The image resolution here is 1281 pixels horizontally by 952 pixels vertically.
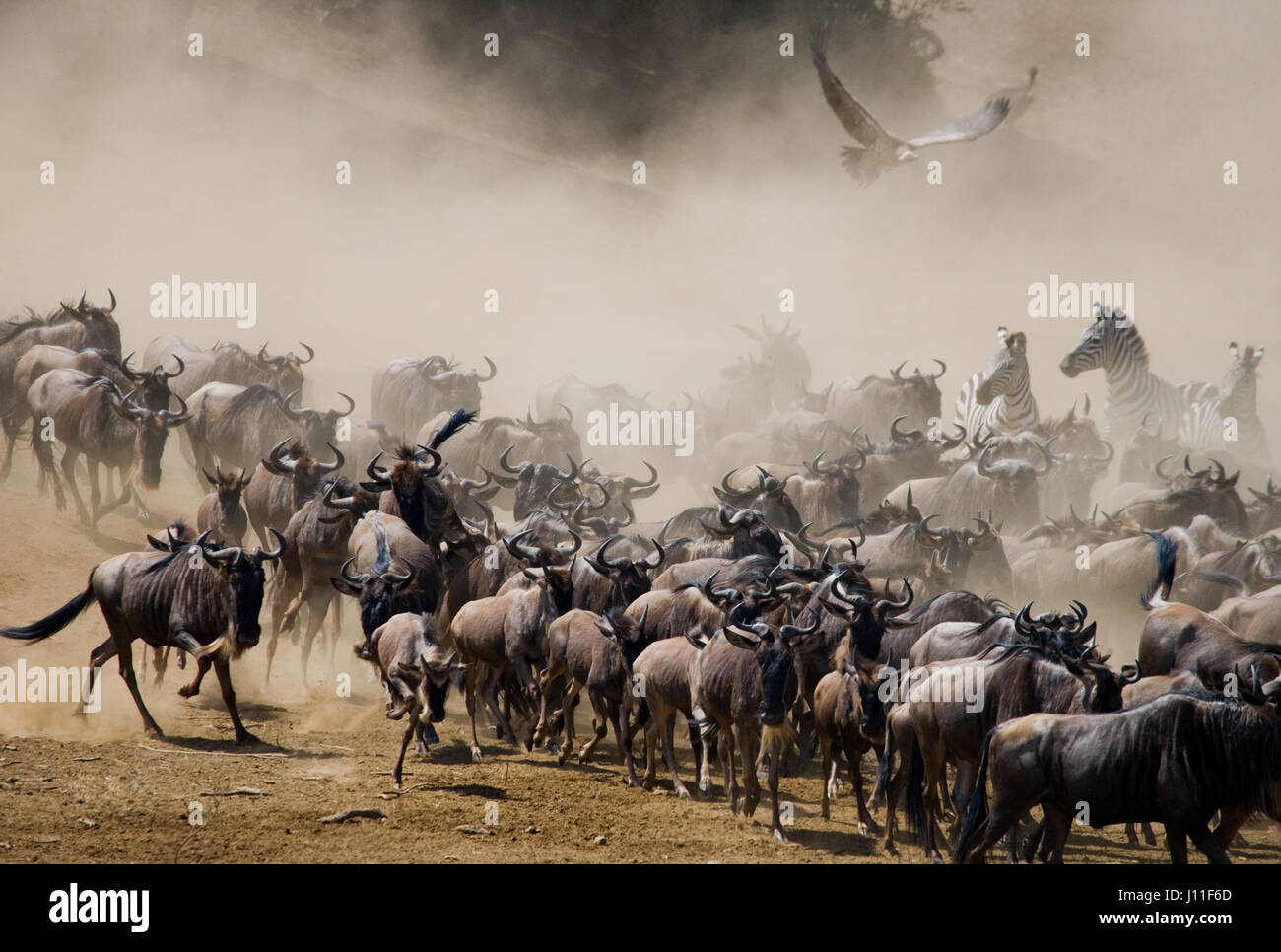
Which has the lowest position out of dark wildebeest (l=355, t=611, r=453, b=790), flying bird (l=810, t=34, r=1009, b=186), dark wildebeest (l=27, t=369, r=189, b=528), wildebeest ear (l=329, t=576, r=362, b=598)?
dark wildebeest (l=355, t=611, r=453, b=790)

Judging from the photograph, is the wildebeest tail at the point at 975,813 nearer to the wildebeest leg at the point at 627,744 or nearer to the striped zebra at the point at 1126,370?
the wildebeest leg at the point at 627,744

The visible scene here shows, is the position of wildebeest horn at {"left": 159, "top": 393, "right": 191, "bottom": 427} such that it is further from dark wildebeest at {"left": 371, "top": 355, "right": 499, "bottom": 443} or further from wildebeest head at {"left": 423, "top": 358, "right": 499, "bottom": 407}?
wildebeest head at {"left": 423, "top": 358, "right": 499, "bottom": 407}

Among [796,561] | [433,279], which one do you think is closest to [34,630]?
Answer: [796,561]

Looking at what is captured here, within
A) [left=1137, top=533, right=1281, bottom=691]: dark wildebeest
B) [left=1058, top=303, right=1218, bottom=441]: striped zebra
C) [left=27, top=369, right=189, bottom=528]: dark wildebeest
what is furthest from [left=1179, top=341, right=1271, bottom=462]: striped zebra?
[left=27, top=369, right=189, bottom=528]: dark wildebeest

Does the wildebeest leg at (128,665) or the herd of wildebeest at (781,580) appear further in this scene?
the wildebeest leg at (128,665)

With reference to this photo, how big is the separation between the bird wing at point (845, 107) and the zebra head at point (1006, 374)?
10.5m

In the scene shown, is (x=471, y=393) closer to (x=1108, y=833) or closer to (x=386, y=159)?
(x=1108, y=833)

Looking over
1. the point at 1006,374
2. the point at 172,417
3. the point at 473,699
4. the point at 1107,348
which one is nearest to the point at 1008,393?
the point at 1006,374

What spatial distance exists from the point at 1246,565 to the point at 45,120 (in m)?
41.1

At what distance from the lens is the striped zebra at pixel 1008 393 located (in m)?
24.7

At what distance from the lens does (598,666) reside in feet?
42.0

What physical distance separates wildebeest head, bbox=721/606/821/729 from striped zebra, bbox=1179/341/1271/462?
57.1 ft

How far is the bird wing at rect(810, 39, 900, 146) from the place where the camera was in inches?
1304

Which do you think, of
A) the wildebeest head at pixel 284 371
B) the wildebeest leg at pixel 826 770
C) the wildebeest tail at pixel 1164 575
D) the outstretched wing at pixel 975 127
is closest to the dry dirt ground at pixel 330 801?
the wildebeest leg at pixel 826 770
